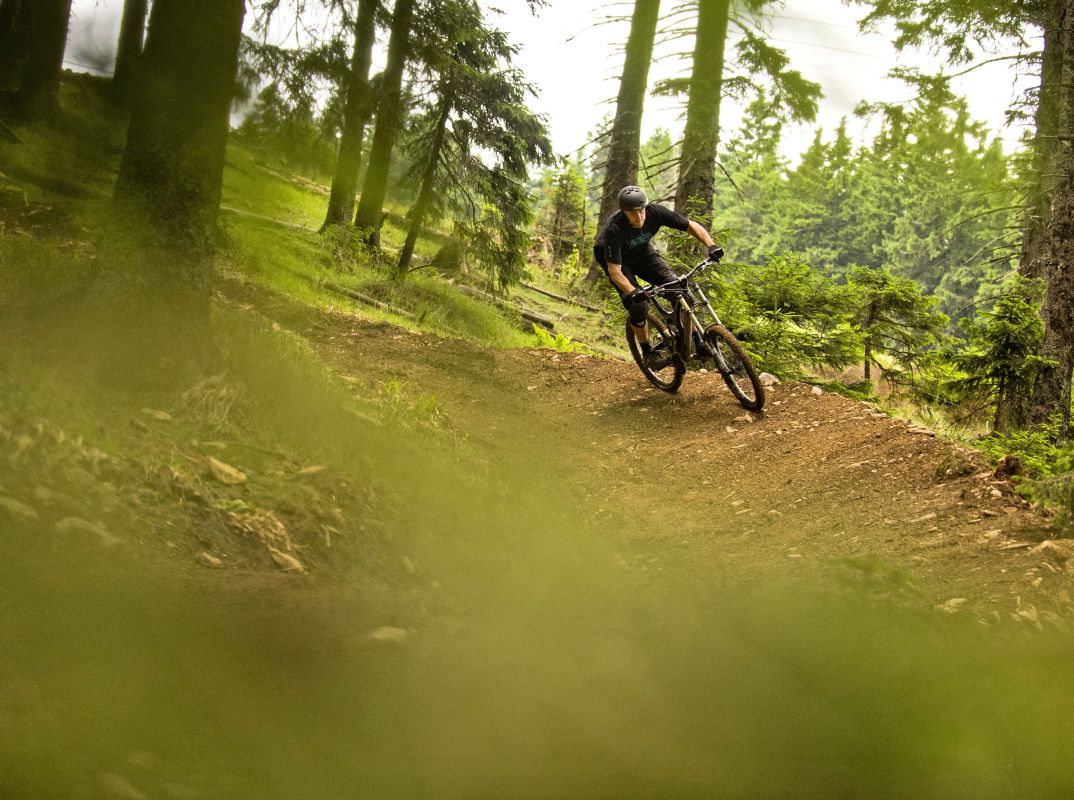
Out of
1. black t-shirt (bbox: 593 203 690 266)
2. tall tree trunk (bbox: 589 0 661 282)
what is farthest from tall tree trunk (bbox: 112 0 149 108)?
tall tree trunk (bbox: 589 0 661 282)

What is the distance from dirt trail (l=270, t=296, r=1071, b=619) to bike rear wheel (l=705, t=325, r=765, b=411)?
0.66 ft

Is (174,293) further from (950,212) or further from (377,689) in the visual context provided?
(950,212)

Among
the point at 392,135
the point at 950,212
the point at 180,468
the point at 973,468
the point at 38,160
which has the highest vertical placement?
the point at 950,212

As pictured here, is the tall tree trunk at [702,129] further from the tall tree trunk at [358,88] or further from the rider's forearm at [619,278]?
the tall tree trunk at [358,88]

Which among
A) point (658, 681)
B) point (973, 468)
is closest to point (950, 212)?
point (973, 468)

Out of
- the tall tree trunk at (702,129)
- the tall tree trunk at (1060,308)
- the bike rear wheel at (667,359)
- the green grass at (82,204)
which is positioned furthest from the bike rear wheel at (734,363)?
the tall tree trunk at (702,129)

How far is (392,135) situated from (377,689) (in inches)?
138

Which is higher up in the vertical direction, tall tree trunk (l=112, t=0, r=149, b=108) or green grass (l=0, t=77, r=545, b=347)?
tall tree trunk (l=112, t=0, r=149, b=108)

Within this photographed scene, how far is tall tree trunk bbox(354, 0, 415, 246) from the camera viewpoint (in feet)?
14.2

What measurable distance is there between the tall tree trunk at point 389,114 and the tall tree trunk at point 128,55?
1.24m

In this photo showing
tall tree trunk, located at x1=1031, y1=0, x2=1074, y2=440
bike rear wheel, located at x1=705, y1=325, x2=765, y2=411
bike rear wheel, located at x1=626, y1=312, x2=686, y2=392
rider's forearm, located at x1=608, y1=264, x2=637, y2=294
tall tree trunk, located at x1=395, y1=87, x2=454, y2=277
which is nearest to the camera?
tall tree trunk, located at x1=1031, y1=0, x2=1074, y2=440

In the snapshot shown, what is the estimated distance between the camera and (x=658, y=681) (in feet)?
9.98

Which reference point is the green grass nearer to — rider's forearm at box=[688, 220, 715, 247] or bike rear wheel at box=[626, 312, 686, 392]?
rider's forearm at box=[688, 220, 715, 247]

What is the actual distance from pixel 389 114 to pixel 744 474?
439 cm
